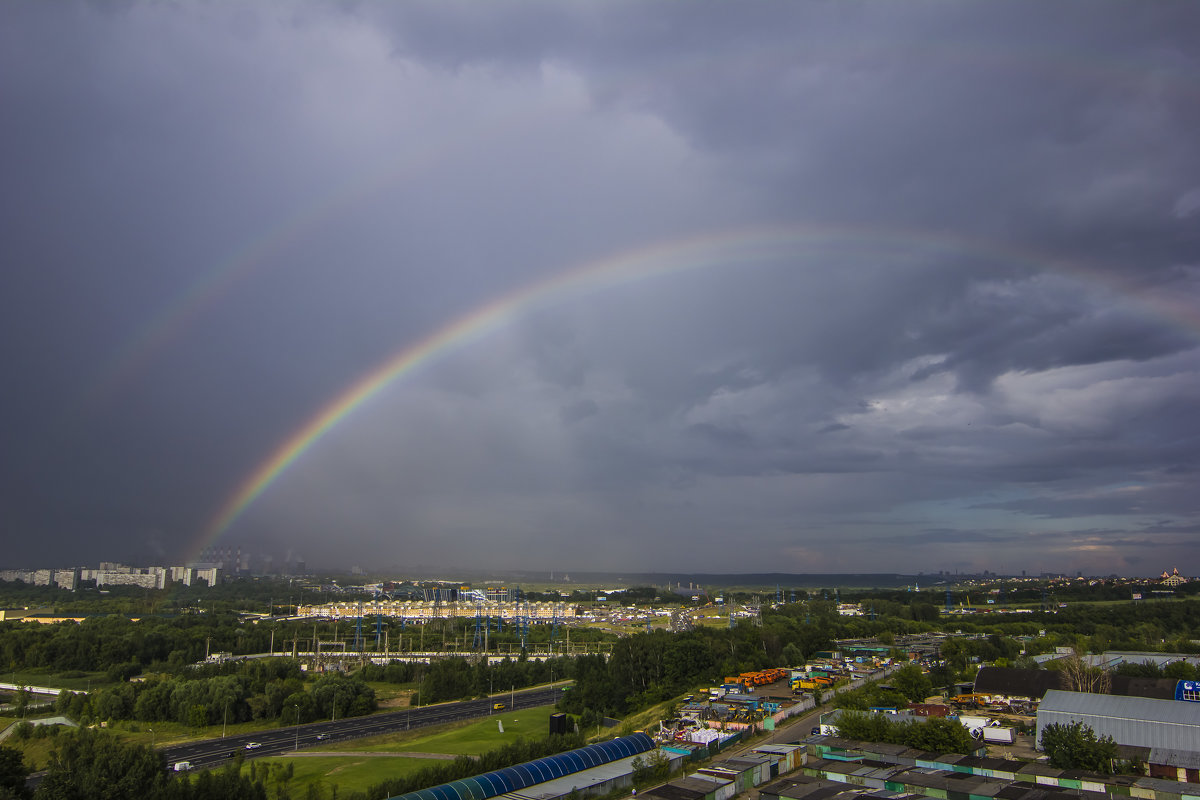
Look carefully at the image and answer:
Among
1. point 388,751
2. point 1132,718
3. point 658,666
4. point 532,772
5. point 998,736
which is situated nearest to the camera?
point 532,772

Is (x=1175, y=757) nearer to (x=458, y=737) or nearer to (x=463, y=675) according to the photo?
(x=458, y=737)

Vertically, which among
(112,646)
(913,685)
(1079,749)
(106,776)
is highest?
(106,776)

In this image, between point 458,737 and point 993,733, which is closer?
point 993,733

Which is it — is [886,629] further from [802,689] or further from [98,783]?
[98,783]

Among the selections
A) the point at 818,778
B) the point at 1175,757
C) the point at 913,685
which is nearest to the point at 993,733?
the point at 1175,757

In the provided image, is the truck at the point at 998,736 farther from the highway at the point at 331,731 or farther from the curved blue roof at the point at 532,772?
the highway at the point at 331,731

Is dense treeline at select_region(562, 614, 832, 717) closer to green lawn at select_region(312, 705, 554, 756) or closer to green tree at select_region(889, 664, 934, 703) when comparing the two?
green lawn at select_region(312, 705, 554, 756)

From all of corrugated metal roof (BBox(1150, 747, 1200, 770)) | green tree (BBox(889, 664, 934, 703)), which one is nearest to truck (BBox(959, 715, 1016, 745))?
corrugated metal roof (BBox(1150, 747, 1200, 770))
